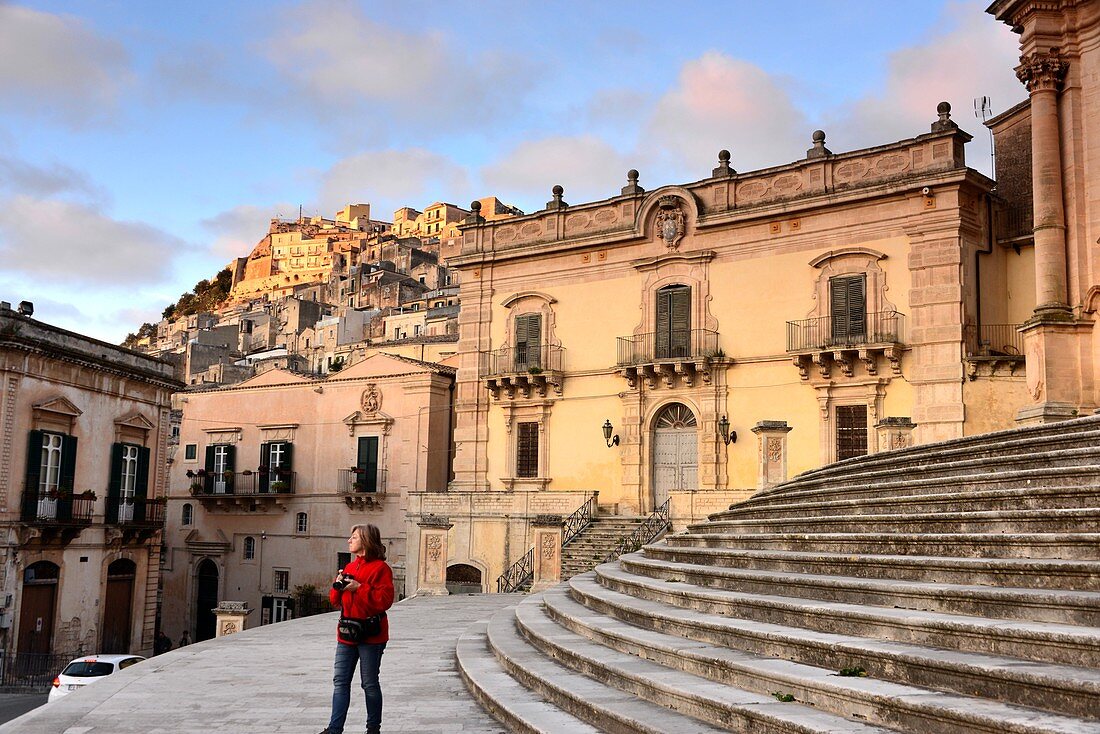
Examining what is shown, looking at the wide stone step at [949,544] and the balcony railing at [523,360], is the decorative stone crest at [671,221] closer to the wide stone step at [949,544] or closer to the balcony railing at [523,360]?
the balcony railing at [523,360]

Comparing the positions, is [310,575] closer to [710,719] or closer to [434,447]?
[434,447]

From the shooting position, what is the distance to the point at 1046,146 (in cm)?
1770

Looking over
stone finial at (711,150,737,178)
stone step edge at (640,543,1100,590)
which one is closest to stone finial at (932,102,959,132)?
stone finial at (711,150,737,178)

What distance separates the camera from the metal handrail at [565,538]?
25.3 m

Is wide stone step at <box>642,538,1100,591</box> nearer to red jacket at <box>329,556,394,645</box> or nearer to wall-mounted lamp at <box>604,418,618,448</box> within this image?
red jacket at <box>329,556,394,645</box>

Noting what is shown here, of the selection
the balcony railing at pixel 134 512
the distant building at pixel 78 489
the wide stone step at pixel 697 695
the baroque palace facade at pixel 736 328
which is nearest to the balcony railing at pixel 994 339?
the baroque palace facade at pixel 736 328

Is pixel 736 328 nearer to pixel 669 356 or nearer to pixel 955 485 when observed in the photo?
pixel 669 356

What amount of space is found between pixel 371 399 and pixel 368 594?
30.7 meters

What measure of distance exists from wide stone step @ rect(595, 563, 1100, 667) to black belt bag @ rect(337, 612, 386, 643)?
3.12m

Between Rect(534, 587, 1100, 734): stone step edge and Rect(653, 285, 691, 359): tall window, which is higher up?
Rect(653, 285, 691, 359): tall window

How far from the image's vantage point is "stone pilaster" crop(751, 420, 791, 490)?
62.5 feet

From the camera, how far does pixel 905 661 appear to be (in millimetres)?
6012

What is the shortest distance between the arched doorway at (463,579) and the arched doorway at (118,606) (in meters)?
10.2

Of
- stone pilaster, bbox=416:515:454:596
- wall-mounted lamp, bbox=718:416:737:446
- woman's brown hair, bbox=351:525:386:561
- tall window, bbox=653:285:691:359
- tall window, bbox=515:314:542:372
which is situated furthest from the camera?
tall window, bbox=515:314:542:372
